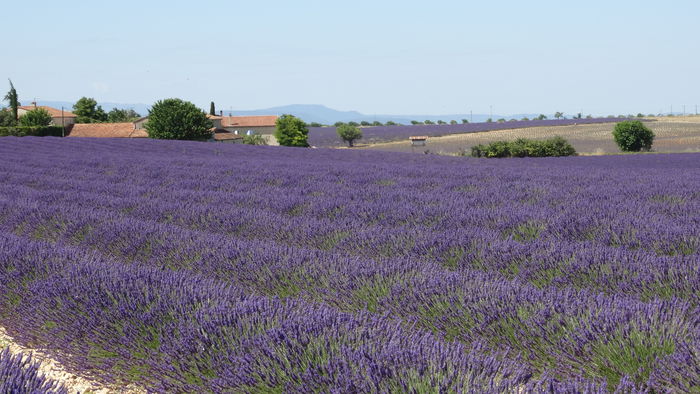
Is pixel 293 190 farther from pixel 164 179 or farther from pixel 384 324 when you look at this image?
pixel 384 324

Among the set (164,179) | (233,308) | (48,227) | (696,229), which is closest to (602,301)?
(233,308)

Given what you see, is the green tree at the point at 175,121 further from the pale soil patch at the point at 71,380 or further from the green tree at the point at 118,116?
the pale soil patch at the point at 71,380

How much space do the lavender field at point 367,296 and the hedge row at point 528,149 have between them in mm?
24069

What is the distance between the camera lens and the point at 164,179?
965 cm

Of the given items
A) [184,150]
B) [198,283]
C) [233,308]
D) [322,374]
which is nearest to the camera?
[322,374]

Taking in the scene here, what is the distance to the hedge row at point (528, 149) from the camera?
30.0m

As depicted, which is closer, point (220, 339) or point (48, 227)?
point (220, 339)

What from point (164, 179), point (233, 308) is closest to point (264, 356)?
point (233, 308)

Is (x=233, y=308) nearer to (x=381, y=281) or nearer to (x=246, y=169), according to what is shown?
(x=381, y=281)

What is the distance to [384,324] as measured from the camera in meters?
2.43

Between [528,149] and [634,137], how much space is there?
279 inches

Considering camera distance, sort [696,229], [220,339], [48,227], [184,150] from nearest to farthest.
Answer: [220,339] < [696,229] < [48,227] < [184,150]

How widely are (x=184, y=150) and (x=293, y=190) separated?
14132mm

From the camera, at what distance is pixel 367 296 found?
126 inches
